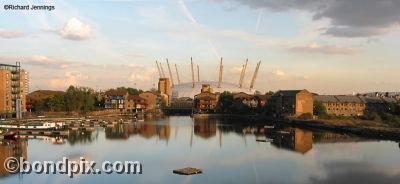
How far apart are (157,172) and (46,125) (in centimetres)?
1500

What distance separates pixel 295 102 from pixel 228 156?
85.7 feet

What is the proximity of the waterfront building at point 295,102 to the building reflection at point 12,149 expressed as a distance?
A: 91.1 feet

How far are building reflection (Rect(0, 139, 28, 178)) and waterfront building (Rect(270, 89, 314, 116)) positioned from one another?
27767 mm

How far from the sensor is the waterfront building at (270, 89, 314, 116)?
4453 cm

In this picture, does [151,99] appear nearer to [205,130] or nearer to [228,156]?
[205,130]

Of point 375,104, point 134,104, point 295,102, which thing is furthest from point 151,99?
point 375,104

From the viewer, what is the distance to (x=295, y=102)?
44.8 meters

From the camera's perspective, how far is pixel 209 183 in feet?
45.2

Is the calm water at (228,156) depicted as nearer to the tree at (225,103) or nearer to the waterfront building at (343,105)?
the waterfront building at (343,105)

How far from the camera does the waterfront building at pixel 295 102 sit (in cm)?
4453

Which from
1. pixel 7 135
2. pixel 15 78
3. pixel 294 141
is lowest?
pixel 294 141

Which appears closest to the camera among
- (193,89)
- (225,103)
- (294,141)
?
(294,141)

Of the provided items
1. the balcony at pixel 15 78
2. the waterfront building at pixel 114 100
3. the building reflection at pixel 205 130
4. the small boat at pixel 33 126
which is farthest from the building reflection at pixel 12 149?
the waterfront building at pixel 114 100

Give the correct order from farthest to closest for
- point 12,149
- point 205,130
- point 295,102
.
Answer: point 295,102, point 205,130, point 12,149
